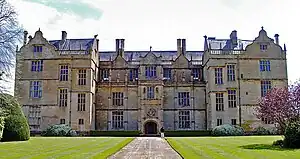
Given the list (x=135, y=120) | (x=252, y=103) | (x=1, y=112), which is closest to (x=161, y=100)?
(x=135, y=120)

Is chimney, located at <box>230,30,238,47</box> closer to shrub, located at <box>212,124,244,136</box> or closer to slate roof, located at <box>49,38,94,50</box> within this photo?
shrub, located at <box>212,124,244,136</box>

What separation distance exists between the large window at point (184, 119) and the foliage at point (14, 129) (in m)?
21.2

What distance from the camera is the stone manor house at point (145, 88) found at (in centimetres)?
4122

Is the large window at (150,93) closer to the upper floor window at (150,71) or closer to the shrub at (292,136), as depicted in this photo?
the upper floor window at (150,71)

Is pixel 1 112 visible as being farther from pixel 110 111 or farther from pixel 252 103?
pixel 252 103

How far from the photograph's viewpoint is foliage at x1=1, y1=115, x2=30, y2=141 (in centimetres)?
2575

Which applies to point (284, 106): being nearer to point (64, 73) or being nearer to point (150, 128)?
point (150, 128)

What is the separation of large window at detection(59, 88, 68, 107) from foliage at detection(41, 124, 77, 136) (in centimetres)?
333

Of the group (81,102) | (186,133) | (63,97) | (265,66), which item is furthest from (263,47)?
(63,97)

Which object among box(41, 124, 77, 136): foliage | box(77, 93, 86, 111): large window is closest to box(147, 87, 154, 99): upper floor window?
box(77, 93, 86, 111): large window

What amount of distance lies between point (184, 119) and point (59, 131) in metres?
14.6

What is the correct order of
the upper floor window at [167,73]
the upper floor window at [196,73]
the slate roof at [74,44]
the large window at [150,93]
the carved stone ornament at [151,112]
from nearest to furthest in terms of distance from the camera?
1. the carved stone ornament at [151,112]
2. the large window at [150,93]
3. the slate roof at [74,44]
4. the upper floor window at [196,73]
5. the upper floor window at [167,73]

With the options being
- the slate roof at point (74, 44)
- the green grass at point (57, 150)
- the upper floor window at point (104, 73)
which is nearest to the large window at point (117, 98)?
the upper floor window at point (104, 73)

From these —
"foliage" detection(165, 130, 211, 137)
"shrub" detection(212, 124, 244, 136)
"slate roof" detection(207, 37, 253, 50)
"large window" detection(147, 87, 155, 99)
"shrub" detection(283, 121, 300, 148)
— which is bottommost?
"foliage" detection(165, 130, 211, 137)
